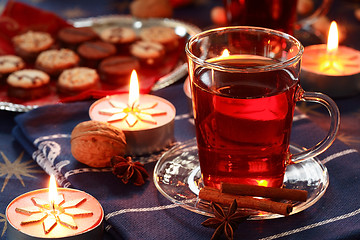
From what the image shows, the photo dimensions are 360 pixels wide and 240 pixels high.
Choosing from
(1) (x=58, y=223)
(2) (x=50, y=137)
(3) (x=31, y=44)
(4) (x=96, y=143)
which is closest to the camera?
(1) (x=58, y=223)

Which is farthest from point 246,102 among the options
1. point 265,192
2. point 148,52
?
point 148,52

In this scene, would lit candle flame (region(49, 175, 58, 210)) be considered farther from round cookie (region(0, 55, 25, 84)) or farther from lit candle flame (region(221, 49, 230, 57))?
round cookie (region(0, 55, 25, 84))

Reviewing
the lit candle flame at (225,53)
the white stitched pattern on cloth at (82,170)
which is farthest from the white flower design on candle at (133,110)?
the lit candle flame at (225,53)

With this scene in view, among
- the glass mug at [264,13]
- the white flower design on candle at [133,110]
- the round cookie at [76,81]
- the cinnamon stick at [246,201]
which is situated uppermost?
the glass mug at [264,13]

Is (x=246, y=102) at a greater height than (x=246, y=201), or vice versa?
(x=246, y=102)

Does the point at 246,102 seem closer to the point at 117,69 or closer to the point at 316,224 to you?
the point at 316,224

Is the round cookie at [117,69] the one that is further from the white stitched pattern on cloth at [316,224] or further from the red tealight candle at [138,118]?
the white stitched pattern on cloth at [316,224]

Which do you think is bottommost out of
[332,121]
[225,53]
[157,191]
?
[157,191]
